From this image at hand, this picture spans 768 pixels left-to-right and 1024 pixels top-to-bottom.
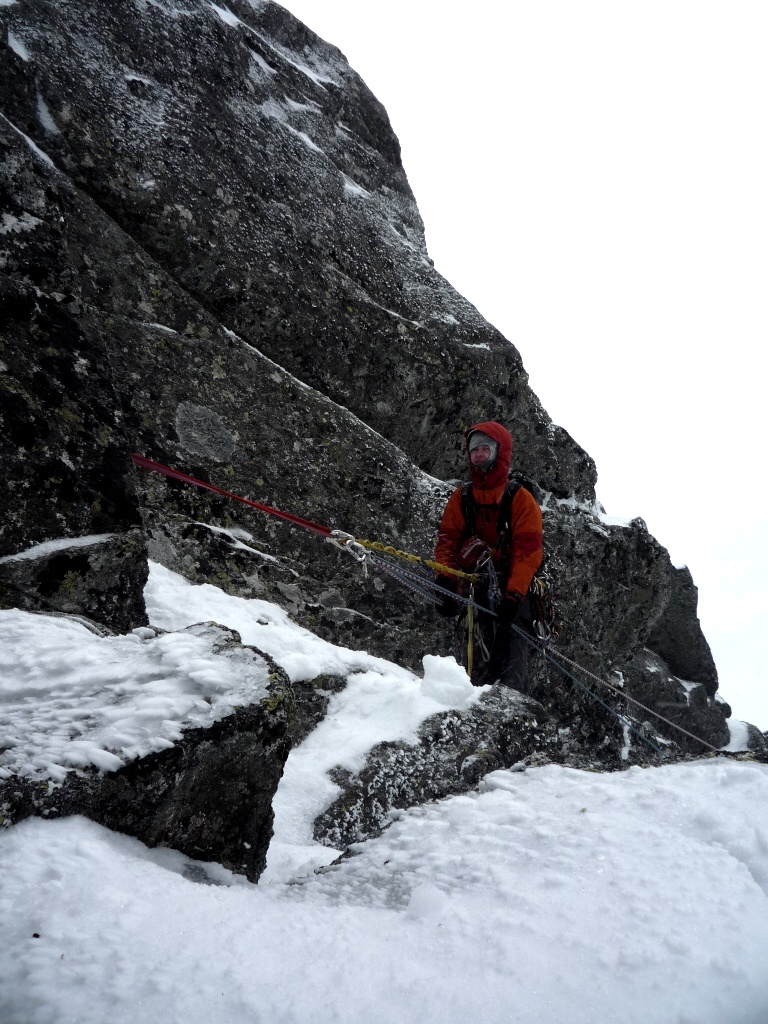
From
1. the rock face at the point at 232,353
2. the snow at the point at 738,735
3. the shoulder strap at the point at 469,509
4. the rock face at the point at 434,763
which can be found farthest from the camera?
the snow at the point at 738,735

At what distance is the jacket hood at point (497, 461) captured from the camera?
6.89 m

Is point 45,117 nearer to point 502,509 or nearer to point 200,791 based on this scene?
point 502,509

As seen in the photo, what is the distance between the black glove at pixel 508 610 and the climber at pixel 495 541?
0.01m

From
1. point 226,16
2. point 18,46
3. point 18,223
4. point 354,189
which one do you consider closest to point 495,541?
point 18,223

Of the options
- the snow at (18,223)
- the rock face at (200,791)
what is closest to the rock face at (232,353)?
the snow at (18,223)

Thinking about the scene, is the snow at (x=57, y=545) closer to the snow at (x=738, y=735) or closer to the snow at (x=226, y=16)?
the snow at (x=226, y=16)

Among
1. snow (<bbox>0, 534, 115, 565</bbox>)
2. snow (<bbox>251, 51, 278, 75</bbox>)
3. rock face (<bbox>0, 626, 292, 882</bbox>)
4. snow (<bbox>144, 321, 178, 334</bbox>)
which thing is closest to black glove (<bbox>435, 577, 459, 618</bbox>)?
snow (<bbox>0, 534, 115, 565</bbox>)

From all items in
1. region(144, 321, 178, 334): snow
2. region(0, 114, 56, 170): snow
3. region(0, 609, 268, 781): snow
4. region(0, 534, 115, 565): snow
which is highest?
region(0, 114, 56, 170): snow

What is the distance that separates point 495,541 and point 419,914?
522 centimetres

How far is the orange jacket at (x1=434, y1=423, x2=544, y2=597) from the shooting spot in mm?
6555

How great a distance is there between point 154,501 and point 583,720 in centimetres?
787

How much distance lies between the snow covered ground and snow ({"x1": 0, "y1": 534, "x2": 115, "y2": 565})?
980mm

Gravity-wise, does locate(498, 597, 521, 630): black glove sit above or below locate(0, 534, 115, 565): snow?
above

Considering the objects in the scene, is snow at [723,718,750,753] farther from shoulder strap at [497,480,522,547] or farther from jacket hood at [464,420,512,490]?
jacket hood at [464,420,512,490]
